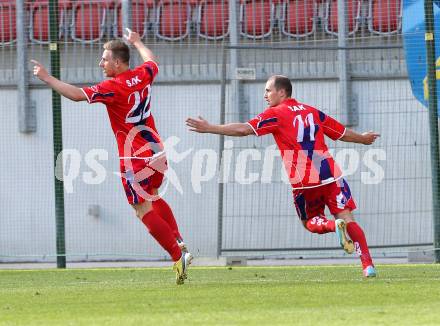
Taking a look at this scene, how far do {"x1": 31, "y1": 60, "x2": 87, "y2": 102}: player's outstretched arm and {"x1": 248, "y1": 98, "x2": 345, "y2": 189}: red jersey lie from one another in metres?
1.52

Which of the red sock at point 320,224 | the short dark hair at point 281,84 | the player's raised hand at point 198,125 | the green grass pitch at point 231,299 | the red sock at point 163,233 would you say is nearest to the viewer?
the green grass pitch at point 231,299

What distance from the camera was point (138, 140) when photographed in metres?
10.3

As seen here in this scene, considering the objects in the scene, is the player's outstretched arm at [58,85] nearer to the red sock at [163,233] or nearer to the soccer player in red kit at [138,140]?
the soccer player in red kit at [138,140]

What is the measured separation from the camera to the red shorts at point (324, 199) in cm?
1038

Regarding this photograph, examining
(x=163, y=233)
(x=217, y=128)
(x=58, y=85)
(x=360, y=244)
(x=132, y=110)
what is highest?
(x=58, y=85)

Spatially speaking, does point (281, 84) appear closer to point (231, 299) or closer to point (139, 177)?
point (139, 177)

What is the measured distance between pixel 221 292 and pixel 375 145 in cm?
608

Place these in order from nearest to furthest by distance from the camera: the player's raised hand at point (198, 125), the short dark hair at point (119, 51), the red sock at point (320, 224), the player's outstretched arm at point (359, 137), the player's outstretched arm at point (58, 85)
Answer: the player's raised hand at point (198, 125) < the player's outstretched arm at point (58, 85) < the red sock at point (320, 224) < the short dark hair at point (119, 51) < the player's outstretched arm at point (359, 137)

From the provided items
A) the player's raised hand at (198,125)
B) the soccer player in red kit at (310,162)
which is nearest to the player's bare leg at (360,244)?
the soccer player in red kit at (310,162)

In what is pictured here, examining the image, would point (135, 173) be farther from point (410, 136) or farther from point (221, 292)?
point (410, 136)

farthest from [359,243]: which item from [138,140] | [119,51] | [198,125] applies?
[119,51]

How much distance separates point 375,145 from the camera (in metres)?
14.9

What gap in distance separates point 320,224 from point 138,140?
5.48 ft

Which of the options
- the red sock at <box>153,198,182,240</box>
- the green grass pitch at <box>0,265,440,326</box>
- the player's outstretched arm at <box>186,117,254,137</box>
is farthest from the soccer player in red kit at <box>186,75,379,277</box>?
the red sock at <box>153,198,182,240</box>
